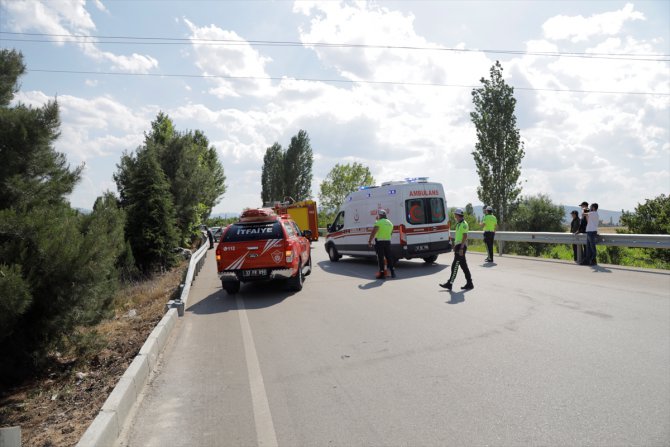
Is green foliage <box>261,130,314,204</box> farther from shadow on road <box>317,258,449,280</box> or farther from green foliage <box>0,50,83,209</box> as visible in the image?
green foliage <box>0,50,83,209</box>

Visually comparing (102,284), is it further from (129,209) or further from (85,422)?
(129,209)

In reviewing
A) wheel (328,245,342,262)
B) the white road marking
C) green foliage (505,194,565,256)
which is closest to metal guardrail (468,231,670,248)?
wheel (328,245,342,262)

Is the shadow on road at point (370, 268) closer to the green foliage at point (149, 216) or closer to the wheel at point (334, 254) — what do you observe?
the wheel at point (334, 254)

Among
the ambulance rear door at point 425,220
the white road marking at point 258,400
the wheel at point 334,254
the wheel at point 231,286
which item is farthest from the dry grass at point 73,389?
the wheel at point 334,254

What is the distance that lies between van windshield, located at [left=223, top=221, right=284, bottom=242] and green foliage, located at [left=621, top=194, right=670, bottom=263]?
19.9 metres

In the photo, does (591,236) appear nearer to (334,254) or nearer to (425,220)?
(425,220)

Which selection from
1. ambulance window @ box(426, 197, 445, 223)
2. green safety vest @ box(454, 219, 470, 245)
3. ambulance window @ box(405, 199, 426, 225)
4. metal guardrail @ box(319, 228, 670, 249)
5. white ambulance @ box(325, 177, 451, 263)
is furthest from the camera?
ambulance window @ box(426, 197, 445, 223)

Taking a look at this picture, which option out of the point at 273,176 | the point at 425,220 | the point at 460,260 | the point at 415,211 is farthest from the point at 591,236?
the point at 273,176

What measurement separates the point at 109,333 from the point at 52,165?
3334 mm

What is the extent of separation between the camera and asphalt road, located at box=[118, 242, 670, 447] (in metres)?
3.77

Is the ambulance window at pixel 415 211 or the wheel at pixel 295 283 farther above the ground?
the ambulance window at pixel 415 211

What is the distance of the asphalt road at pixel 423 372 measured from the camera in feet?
12.4

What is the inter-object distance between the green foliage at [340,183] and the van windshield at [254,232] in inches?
2483

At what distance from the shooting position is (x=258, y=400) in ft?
14.9
